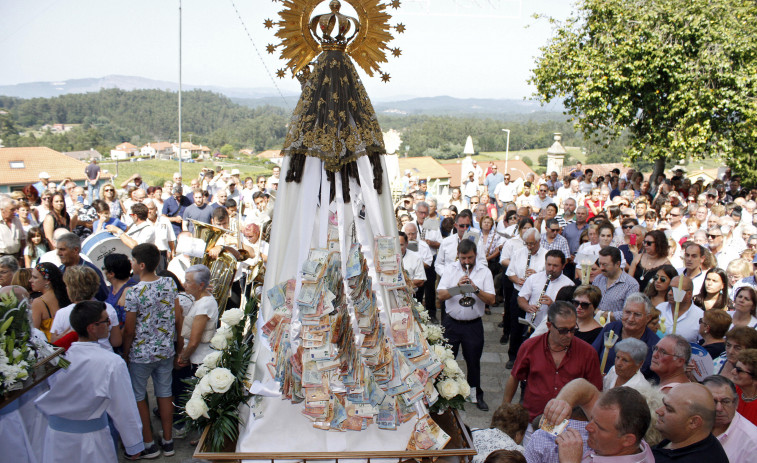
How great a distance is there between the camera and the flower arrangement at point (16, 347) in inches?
161

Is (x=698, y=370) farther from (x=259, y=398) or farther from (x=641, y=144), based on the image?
(x=641, y=144)

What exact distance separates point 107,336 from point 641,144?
16.9m

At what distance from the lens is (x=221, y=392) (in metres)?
4.43

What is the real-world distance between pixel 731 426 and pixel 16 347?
521 cm

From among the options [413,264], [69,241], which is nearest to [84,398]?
[69,241]

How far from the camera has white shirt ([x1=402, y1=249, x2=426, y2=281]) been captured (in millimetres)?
8156

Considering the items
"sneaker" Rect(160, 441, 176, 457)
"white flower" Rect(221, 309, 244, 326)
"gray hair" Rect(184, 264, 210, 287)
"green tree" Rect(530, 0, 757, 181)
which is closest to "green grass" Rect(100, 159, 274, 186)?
"green tree" Rect(530, 0, 757, 181)

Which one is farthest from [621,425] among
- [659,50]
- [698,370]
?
[659,50]

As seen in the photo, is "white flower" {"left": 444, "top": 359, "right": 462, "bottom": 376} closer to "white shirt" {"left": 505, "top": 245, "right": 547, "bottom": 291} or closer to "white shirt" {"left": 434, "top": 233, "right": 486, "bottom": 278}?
"white shirt" {"left": 505, "top": 245, "right": 547, "bottom": 291}

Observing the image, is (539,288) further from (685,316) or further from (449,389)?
(449,389)

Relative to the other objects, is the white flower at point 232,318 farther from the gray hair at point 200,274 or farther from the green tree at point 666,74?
the green tree at point 666,74

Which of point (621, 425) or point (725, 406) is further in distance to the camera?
point (725, 406)

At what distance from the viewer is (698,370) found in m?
5.00

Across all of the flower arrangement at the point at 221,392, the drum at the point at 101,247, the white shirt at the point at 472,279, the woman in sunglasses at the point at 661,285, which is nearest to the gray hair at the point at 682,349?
the woman in sunglasses at the point at 661,285
